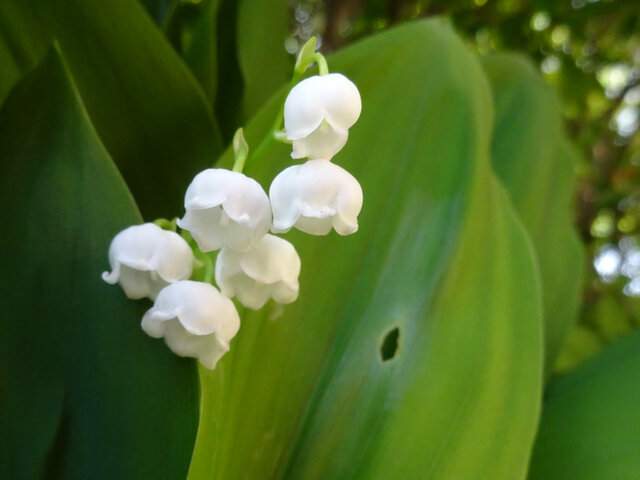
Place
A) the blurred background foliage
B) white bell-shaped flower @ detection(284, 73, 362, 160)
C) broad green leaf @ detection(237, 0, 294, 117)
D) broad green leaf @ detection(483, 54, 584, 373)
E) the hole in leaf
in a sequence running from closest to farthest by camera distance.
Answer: white bell-shaped flower @ detection(284, 73, 362, 160) → the hole in leaf → broad green leaf @ detection(237, 0, 294, 117) → broad green leaf @ detection(483, 54, 584, 373) → the blurred background foliage

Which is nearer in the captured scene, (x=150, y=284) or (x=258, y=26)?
(x=150, y=284)

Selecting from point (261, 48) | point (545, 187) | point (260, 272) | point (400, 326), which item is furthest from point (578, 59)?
point (260, 272)

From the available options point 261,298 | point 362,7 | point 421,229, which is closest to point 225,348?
point 261,298

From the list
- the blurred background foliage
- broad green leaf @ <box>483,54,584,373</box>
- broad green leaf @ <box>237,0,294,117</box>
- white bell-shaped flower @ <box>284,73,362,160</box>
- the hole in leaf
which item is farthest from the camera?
the blurred background foliage

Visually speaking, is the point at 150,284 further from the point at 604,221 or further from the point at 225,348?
the point at 604,221

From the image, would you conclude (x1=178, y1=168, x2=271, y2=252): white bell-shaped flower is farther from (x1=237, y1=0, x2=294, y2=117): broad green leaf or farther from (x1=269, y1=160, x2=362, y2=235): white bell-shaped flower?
(x1=237, y1=0, x2=294, y2=117): broad green leaf

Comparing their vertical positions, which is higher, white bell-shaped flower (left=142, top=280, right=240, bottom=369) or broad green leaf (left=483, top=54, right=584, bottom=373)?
broad green leaf (left=483, top=54, right=584, bottom=373)

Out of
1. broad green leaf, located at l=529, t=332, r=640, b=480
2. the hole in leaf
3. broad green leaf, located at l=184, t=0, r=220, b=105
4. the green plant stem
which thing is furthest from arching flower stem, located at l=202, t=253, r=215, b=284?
broad green leaf, located at l=529, t=332, r=640, b=480
